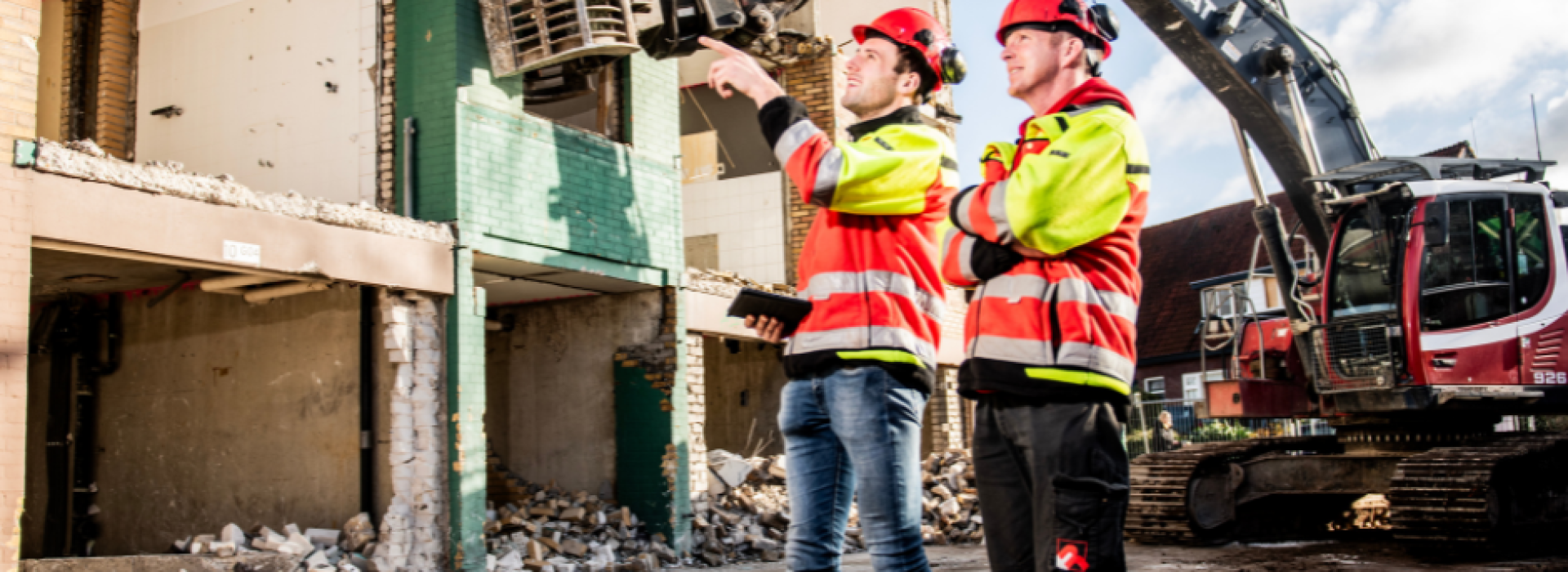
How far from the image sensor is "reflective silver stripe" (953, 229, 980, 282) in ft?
9.82

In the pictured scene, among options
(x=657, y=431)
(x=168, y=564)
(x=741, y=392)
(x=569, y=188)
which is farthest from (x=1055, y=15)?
(x=741, y=392)

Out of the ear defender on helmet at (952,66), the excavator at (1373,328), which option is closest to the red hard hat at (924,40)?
the ear defender on helmet at (952,66)

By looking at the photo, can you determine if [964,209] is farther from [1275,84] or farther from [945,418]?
[945,418]

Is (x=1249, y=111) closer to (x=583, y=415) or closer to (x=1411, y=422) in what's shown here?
(x=1411, y=422)

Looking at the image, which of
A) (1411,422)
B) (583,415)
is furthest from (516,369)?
(1411,422)

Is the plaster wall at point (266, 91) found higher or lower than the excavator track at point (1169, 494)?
higher

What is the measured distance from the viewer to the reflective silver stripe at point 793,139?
3.32 metres

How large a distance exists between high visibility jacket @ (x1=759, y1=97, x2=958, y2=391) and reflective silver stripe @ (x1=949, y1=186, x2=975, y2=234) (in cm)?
41

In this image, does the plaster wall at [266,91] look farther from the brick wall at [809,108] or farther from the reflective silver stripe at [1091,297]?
the reflective silver stripe at [1091,297]

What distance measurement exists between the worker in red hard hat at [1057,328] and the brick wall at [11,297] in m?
5.99

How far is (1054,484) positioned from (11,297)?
6440mm

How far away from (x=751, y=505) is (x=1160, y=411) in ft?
30.9

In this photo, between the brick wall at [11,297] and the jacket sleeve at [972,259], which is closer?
the jacket sleeve at [972,259]

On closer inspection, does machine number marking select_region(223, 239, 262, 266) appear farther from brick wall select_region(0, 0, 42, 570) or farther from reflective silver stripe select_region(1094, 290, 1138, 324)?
reflective silver stripe select_region(1094, 290, 1138, 324)
